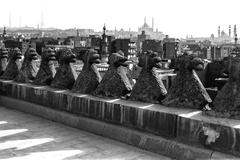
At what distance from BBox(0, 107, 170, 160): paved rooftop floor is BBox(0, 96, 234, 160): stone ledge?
0.39 ft

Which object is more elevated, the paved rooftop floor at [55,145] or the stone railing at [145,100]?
the stone railing at [145,100]

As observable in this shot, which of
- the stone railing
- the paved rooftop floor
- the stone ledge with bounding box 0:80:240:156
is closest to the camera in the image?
the stone ledge with bounding box 0:80:240:156

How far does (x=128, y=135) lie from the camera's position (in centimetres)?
668

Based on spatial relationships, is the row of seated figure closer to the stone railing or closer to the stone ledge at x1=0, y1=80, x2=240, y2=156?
the stone railing

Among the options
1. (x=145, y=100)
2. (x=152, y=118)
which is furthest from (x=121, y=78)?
(x=152, y=118)

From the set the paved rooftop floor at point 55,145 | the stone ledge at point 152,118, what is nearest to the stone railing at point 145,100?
the stone ledge at point 152,118

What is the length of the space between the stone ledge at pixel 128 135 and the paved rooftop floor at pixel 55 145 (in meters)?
0.12

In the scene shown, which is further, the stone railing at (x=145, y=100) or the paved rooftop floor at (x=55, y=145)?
the paved rooftop floor at (x=55, y=145)

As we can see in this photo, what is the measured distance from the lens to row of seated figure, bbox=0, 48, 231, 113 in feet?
20.9

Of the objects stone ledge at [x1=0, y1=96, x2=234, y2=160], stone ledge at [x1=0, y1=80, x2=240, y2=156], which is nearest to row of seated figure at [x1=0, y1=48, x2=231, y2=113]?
stone ledge at [x1=0, y1=80, x2=240, y2=156]

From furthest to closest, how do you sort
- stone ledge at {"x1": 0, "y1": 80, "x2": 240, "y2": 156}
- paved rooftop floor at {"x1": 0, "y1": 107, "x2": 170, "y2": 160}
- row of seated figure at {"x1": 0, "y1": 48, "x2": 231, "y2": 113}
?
row of seated figure at {"x1": 0, "y1": 48, "x2": 231, "y2": 113}
paved rooftop floor at {"x1": 0, "y1": 107, "x2": 170, "y2": 160}
stone ledge at {"x1": 0, "y1": 80, "x2": 240, "y2": 156}

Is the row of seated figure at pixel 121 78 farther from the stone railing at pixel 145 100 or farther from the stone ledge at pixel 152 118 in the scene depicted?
the stone ledge at pixel 152 118

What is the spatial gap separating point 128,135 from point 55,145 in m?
1.29

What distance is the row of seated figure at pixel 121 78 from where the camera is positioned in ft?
20.9
